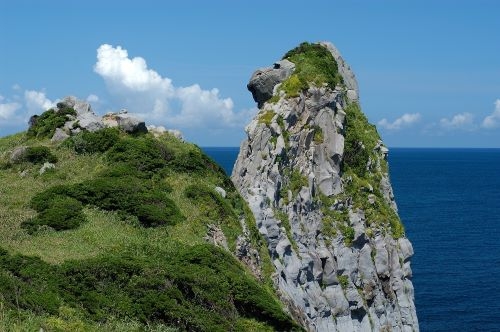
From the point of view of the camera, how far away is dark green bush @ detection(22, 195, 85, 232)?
36.5m

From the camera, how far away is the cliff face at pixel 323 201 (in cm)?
5181

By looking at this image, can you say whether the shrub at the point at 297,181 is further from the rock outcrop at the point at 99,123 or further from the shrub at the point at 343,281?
the rock outcrop at the point at 99,123

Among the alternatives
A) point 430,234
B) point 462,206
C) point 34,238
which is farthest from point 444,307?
point 462,206

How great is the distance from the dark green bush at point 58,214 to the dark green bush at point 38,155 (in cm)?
860

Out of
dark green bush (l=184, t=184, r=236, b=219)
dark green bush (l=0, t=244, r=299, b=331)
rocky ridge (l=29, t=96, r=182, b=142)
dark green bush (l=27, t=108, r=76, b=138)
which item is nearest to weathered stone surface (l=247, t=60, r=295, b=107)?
rocky ridge (l=29, t=96, r=182, b=142)

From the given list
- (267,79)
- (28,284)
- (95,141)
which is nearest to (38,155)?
(95,141)

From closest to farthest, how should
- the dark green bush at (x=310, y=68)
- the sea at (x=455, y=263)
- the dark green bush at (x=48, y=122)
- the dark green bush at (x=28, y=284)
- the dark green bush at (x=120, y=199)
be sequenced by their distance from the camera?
1. the dark green bush at (x=28, y=284)
2. the dark green bush at (x=120, y=199)
3. the dark green bush at (x=48, y=122)
4. the dark green bush at (x=310, y=68)
5. the sea at (x=455, y=263)

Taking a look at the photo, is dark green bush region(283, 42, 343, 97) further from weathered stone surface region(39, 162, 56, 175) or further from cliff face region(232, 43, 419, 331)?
weathered stone surface region(39, 162, 56, 175)

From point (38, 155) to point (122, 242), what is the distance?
632 inches

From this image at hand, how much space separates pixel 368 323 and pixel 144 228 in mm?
25844

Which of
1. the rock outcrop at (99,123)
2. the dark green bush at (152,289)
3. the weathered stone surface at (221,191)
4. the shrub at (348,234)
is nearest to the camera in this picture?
the dark green bush at (152,289)

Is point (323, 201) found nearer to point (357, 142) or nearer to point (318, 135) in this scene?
point (318, 135)

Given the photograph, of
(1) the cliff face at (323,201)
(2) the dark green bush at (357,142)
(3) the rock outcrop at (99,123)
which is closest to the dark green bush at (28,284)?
(1) the cliff face at (323,201)

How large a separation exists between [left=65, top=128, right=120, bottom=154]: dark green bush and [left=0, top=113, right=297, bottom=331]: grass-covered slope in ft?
0.26
